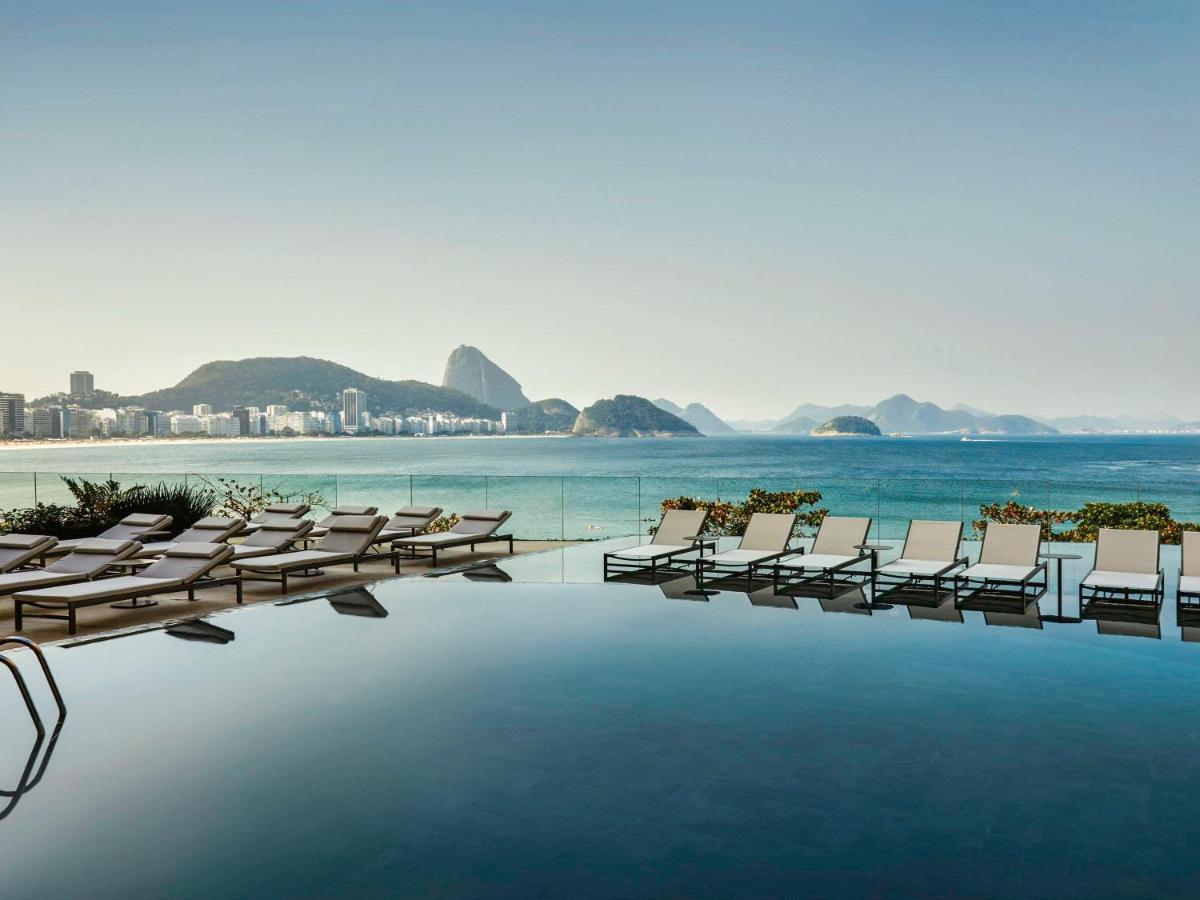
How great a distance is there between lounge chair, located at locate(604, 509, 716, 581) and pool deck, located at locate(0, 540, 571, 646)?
1.74 m

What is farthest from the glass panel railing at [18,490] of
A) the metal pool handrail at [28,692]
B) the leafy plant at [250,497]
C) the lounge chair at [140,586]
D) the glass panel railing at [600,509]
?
the metal pool handrail at [28,692]

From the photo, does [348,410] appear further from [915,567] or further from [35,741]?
[35,741]

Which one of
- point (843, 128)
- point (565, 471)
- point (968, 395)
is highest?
point (843, 128)

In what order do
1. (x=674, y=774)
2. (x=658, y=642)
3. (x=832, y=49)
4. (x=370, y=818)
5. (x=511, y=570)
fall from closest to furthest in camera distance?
(x=370, y=818), (x=674, y=774), (x=658, y=642), (x=511, y=570), (x=832, y=49)

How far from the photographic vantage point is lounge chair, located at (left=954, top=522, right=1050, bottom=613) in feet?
26.9

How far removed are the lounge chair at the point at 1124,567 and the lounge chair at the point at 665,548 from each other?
3.60 metres

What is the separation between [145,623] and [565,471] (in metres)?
61.0

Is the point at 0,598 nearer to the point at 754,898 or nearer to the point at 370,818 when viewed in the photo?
the point at 370,818

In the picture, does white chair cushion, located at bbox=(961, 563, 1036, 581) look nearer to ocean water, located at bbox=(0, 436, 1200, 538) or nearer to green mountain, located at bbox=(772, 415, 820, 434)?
ocean water, located at bbox=(0, 436, 1200, 538)

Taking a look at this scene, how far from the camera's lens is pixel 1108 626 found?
7.10m

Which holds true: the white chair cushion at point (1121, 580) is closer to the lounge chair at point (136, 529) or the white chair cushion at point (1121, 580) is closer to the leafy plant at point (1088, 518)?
the leafy plant at point (1088, 518)

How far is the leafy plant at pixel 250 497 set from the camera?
1513 cm

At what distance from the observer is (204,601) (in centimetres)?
815

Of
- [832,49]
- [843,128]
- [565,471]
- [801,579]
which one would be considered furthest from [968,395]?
[801,579]
